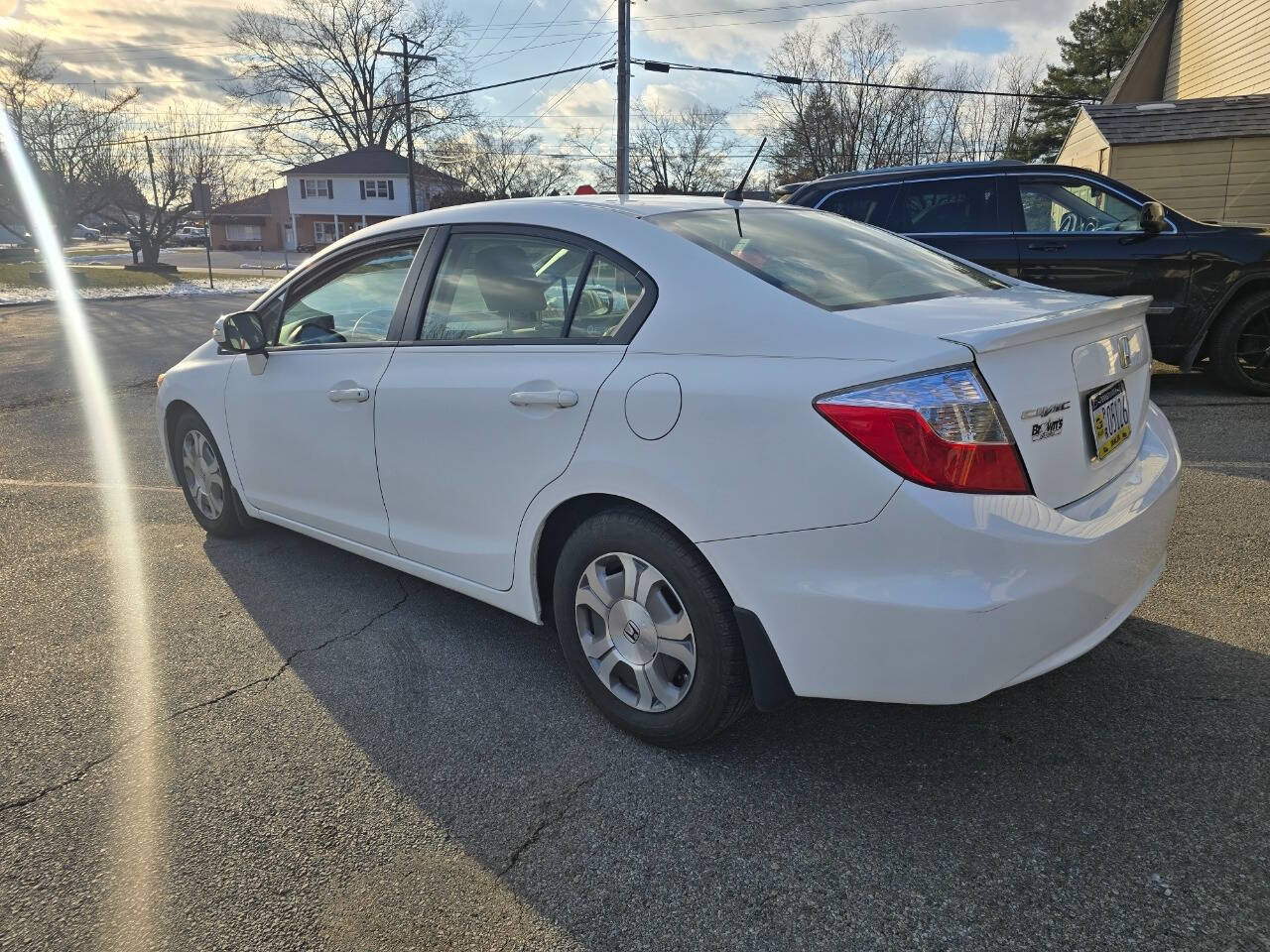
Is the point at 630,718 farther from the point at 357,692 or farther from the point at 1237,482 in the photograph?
the point at 1237,482

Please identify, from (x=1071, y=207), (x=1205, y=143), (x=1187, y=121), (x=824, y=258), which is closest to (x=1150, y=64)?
(x=1187, y=121)

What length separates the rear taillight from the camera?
2.00 metres

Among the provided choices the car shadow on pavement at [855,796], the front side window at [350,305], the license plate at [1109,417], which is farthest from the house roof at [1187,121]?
the front side window at [350,305]

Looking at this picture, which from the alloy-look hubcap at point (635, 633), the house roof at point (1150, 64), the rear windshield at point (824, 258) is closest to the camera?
the alloy-look hubcap at point (635, 633)

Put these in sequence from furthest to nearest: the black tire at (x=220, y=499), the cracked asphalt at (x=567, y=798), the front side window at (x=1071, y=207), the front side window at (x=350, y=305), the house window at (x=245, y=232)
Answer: the house window at (x=245, y=232), the front side window at (x=1071, y=207), the black tire at (x=220, y=499), the front side window at (x=350, y=305), the cracked asphalt at (x=567, y=798)

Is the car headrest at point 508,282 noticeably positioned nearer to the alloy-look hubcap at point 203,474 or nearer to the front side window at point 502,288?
the front side window at point 502,288

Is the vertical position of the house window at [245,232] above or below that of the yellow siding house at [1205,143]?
above

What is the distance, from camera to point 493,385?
2.85 metres

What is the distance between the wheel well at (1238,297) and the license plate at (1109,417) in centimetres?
549

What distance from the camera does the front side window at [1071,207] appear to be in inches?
282

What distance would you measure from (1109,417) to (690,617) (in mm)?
1295

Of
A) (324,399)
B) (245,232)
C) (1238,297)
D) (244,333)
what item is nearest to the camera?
(324,399)

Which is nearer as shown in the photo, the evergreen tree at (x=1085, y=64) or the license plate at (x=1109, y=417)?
the license plate at (x=1109, y=417)

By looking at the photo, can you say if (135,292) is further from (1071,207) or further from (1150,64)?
(1150,64)
